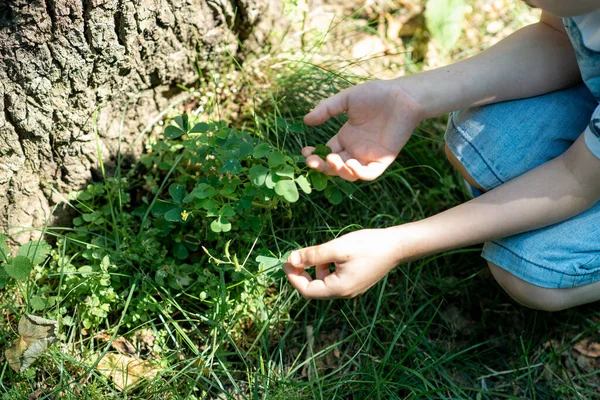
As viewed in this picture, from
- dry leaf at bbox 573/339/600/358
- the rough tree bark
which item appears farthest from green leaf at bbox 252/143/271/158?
dry leaf at bbox 573/339/600/358

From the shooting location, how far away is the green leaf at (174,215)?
4.97 ft

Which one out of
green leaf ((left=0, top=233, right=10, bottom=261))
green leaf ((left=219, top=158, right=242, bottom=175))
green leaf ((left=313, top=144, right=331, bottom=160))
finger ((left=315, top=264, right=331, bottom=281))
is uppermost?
green leaf ((left=219, top=158, right=242, bottom=175))

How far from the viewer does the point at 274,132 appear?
5.97 feet

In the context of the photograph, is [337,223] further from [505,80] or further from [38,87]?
[38,87]

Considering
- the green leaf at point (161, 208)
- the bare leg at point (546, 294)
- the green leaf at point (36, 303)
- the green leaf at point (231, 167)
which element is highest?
the green leaf at point (231, 167)

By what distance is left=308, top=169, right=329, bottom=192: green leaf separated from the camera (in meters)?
1.52

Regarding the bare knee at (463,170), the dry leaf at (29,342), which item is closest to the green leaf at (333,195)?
the bare knee at (463,170)

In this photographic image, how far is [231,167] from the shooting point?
150 centimetres

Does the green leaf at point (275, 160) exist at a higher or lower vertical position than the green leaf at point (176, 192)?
higher

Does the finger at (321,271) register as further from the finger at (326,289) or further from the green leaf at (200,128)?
the green leaf at (200,128)

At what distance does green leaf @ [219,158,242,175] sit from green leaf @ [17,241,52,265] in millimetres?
517

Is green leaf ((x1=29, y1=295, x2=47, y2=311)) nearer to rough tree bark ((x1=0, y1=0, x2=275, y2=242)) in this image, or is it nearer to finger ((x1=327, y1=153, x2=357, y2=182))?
rough tree bark ((x1=0, y1=0, x2=275, y2=242))

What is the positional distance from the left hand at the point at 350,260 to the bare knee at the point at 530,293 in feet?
1.09

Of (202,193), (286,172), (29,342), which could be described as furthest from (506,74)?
(29,342)
